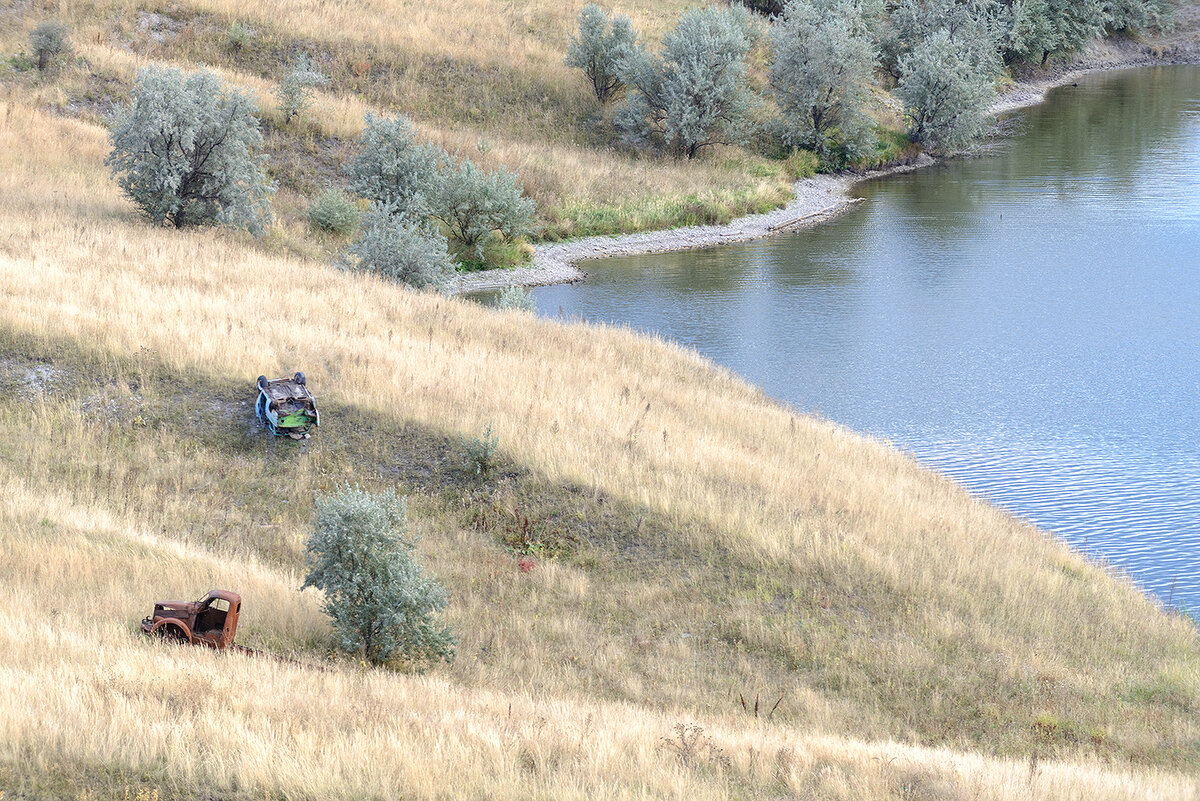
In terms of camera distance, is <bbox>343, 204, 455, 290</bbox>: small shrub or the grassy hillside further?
<bbox>343, 204, 455, 290</bbox>: small shrub

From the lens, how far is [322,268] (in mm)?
23156

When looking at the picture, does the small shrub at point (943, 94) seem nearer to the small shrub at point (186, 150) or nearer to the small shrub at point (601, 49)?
the small shrub at point (601, 49)

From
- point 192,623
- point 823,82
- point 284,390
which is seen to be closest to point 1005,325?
point 284,390

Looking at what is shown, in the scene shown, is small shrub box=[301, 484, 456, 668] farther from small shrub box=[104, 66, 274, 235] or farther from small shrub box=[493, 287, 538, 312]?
small shrub box=[104, 66, 274, 235]

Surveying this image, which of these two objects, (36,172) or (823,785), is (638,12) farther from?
(823,785)

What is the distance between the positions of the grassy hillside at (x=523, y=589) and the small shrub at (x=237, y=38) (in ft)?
77.2

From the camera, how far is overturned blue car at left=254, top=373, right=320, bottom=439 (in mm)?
13570

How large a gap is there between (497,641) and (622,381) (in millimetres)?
8811

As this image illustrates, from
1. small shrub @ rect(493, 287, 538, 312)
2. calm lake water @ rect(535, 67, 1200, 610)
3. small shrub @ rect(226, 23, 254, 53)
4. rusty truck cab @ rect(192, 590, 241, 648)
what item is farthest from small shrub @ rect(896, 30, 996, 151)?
rusty truck cab @ rect(192, 590, 241, 648)

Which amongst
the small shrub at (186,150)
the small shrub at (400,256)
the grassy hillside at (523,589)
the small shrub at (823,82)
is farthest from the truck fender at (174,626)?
the small shrub at (823,82)

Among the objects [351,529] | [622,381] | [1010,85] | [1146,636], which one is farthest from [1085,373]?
[1010,85]

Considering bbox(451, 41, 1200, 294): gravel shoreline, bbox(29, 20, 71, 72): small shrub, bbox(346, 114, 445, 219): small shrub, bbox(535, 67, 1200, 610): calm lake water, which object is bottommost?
bbox(535, 67, 1200, 610): calm lake water

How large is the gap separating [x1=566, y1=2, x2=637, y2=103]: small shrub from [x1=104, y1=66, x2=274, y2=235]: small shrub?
23.0m

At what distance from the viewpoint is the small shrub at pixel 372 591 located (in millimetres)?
9336
